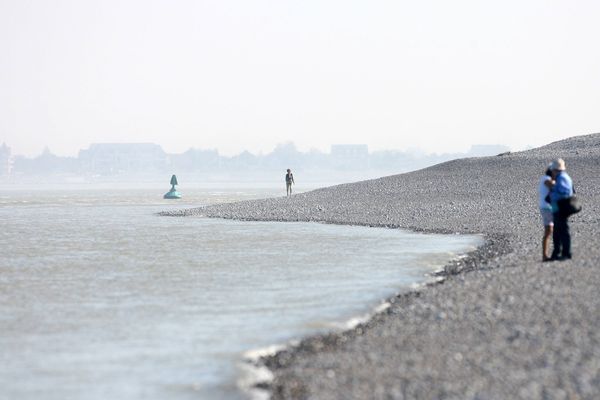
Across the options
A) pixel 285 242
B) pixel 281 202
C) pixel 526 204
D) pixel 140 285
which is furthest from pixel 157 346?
pixel 281 202

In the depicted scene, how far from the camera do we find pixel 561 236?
20.7 metres

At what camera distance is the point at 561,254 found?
21.3 metres

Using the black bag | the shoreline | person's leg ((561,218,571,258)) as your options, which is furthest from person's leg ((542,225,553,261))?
the shoreline

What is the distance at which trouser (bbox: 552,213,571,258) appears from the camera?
20.1m

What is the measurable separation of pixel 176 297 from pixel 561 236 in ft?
28.9

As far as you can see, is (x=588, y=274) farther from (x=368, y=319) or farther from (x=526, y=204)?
(x=526, y=204)

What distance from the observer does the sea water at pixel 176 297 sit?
13078 millimetres

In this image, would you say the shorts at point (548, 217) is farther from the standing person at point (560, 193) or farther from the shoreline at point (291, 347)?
the shoreline at point (291, 347)

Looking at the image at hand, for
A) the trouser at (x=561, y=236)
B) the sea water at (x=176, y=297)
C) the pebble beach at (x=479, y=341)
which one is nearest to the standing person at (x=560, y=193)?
the trouser at (x=561, y=236)

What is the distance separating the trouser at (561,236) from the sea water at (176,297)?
11.2ft

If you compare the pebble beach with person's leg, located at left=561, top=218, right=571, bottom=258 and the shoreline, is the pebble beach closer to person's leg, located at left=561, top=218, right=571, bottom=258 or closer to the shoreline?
the shoreline

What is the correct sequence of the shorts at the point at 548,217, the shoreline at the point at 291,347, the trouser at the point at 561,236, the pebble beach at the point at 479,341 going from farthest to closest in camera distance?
the shorts at the point at 548,217 < the trouser at the point at 561,236 < the shoreline at the point at 291,347 < the pebble beach at the point at 479,341

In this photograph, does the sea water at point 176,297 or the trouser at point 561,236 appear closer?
the sea water at point 176,297

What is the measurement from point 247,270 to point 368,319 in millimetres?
9236
